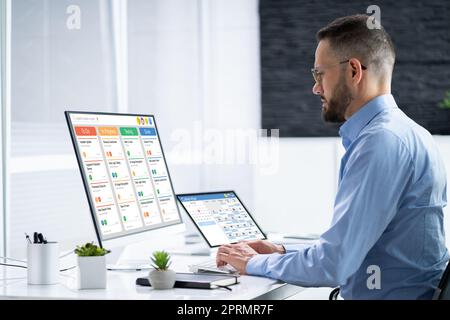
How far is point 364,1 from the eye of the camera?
490 centimetres

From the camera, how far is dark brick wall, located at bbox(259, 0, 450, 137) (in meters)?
4.79

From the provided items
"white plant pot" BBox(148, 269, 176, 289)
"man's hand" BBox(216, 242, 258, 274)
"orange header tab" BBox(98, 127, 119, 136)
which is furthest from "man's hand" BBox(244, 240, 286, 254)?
"orange header tab" BBox(98, 127, 119, 136)

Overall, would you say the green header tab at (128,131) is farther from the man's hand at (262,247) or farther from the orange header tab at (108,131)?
the man's hand at (262,247)

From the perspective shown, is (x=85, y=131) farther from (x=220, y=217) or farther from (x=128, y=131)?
(x=220, y=217)

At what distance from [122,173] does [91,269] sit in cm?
41

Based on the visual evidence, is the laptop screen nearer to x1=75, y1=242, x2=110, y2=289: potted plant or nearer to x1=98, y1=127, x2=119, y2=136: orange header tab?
x1=98, y1=127, x2=119, y2=136: orange header tab

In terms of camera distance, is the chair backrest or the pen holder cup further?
the pen holder cup

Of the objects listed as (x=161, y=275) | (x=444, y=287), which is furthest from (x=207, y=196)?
(x=444, y=287)

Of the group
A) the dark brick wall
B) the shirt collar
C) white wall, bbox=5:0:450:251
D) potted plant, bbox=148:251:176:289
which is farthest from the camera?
the dark brick wall

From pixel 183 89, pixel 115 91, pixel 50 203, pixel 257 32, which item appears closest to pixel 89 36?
pixel 115 91

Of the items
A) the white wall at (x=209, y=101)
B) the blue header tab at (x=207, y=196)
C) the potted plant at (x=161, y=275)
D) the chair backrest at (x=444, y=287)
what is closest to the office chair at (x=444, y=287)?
the chair backrest at (x=444, y=287)
